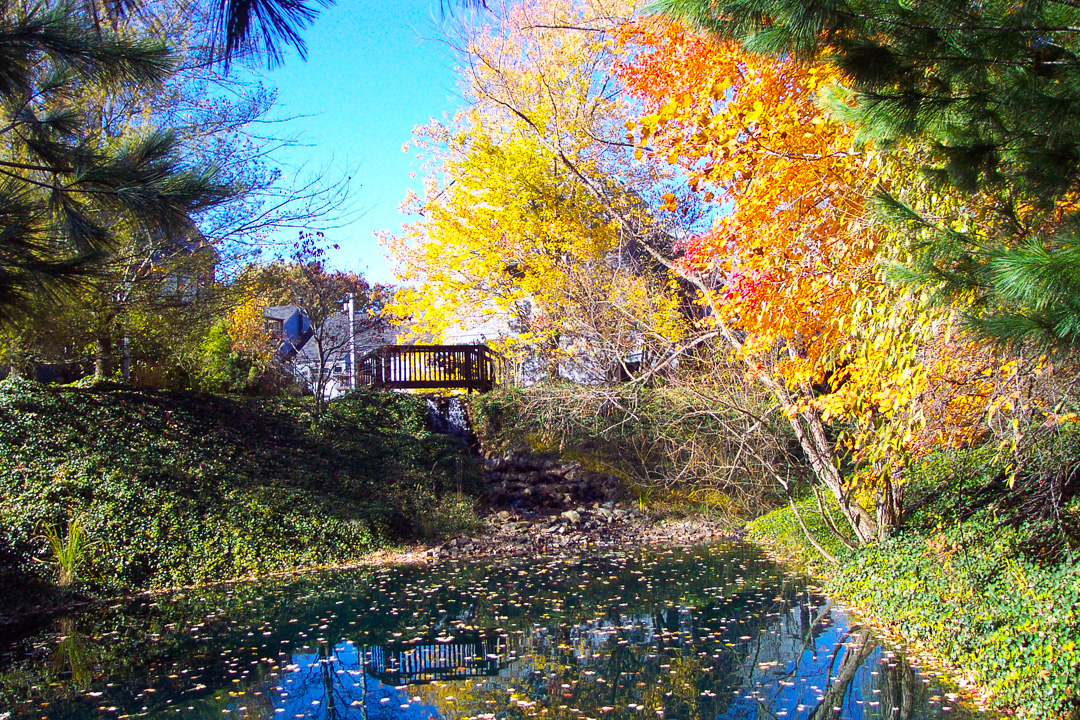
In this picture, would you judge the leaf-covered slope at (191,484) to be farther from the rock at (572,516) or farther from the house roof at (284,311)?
the house roof at (284,311)

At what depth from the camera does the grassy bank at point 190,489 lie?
943 cm

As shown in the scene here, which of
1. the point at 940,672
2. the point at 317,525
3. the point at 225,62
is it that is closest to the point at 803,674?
the point at 940,672

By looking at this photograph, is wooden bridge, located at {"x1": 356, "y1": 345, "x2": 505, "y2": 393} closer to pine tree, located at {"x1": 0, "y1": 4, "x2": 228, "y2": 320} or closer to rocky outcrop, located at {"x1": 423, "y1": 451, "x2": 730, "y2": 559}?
rocky outcrop, located at {"x1": 423, "y1": 451, "x2": 730, "y2": 559}

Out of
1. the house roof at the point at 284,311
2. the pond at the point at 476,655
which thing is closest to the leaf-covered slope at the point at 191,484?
the pond at the point at 476,655

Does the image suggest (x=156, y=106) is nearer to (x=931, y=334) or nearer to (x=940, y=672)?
(x=931, y=334)

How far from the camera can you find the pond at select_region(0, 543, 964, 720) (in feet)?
16.8

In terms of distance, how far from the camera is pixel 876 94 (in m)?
3.69

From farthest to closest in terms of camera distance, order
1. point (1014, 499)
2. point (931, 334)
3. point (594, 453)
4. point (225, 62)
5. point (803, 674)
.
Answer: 1. point (594, 453)
2. point (1014, 499)
3. point (803, 674)
4. point (931, 334)
5. point (225, 62)

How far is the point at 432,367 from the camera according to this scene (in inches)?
679

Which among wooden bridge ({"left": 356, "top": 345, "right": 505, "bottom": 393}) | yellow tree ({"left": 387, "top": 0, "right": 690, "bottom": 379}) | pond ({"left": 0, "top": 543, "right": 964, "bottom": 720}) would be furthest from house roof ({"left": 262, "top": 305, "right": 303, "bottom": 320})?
pond ({"left": 0, "top": 543, "right": 964, "bottom": 720})

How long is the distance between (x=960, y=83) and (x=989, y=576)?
375cm

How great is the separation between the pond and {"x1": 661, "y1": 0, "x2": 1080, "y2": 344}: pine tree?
289 centimetres

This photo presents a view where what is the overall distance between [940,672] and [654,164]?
10320 millimetres

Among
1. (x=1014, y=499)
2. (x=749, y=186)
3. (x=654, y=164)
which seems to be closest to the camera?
(x=749, y=186)
